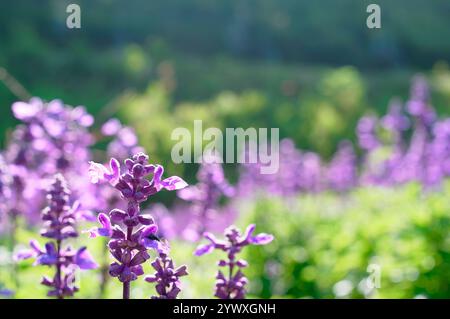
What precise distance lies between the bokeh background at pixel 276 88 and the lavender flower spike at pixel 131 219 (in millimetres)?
1335

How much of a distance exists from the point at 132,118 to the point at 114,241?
45.6 ft

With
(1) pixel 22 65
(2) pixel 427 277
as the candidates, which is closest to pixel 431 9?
(1) pixel 22 65

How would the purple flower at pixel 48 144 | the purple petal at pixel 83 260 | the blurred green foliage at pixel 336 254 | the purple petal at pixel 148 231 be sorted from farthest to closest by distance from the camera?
the blurred green foliage at pixel 336 254
the purple flower at pixel 48 144
the purple petal at pixel 83 260
the purple petal at pixel 148 231

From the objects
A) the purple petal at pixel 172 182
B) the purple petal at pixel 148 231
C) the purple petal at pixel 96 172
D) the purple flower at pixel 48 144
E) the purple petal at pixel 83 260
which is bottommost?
the purple petal at pixel 83 260

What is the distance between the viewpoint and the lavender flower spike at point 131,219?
201 centimetres

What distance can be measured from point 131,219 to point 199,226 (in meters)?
2.20

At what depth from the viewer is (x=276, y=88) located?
24.8 meters

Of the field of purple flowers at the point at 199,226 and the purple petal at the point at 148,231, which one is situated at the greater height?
the field of purple flowers at the point at 199,226

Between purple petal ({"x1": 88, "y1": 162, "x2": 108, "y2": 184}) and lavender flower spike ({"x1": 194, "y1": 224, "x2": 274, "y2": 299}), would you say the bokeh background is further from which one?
purple petal ({"x1": 88, "y1": 162, "x2": 108, "y2": 184})

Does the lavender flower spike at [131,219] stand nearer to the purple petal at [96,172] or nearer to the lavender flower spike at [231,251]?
the purple petal at [96,172]

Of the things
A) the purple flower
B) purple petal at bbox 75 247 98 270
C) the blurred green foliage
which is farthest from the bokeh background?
purple petal at bbox 75 247 98 270

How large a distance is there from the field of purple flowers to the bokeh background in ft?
0.09

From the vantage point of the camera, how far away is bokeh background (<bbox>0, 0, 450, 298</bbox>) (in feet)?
15.7

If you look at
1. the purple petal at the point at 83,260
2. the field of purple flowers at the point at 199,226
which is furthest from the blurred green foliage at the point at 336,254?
the purple petal at the point at 83,260
